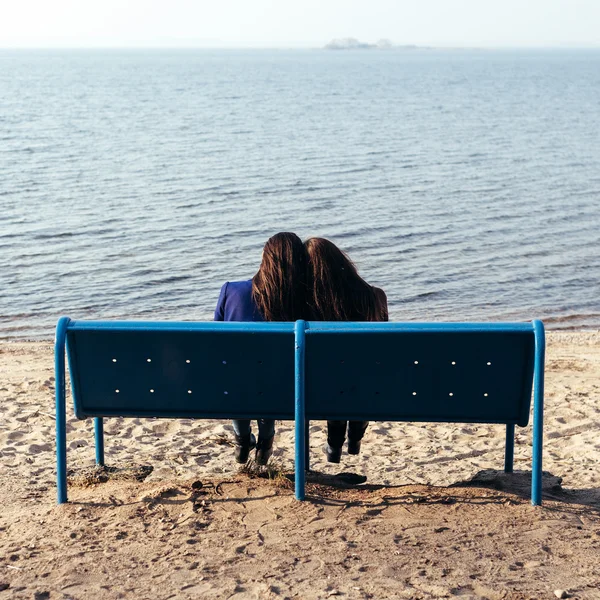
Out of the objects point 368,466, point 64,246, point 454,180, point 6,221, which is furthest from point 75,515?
point 454,180

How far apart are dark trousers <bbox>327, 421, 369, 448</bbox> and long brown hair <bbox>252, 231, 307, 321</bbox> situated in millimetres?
718

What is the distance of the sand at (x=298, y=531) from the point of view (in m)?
3.60

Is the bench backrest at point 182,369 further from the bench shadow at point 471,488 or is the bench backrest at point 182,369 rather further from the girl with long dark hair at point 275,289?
the bench shadow at point 471,488

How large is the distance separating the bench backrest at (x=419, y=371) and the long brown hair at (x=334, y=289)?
0.32 m

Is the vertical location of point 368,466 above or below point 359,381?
below

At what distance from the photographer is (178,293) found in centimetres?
1334

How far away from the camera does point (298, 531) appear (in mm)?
4059

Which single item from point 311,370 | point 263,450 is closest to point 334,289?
point 311,370

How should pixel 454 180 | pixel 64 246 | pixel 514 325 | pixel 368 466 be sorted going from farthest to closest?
pixel 454 180 < pixel 64 246 < pixel 368 466 < pixel 514 325

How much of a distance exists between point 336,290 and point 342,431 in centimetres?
87

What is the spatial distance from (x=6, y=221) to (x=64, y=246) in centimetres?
272

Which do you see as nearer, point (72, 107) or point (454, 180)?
point (454, 180)

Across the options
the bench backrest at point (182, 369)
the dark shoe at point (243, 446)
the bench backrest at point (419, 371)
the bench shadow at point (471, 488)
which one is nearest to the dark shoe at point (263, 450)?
the dark shoe at point (243, 446)

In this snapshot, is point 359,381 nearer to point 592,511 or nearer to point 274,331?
point 274,331
